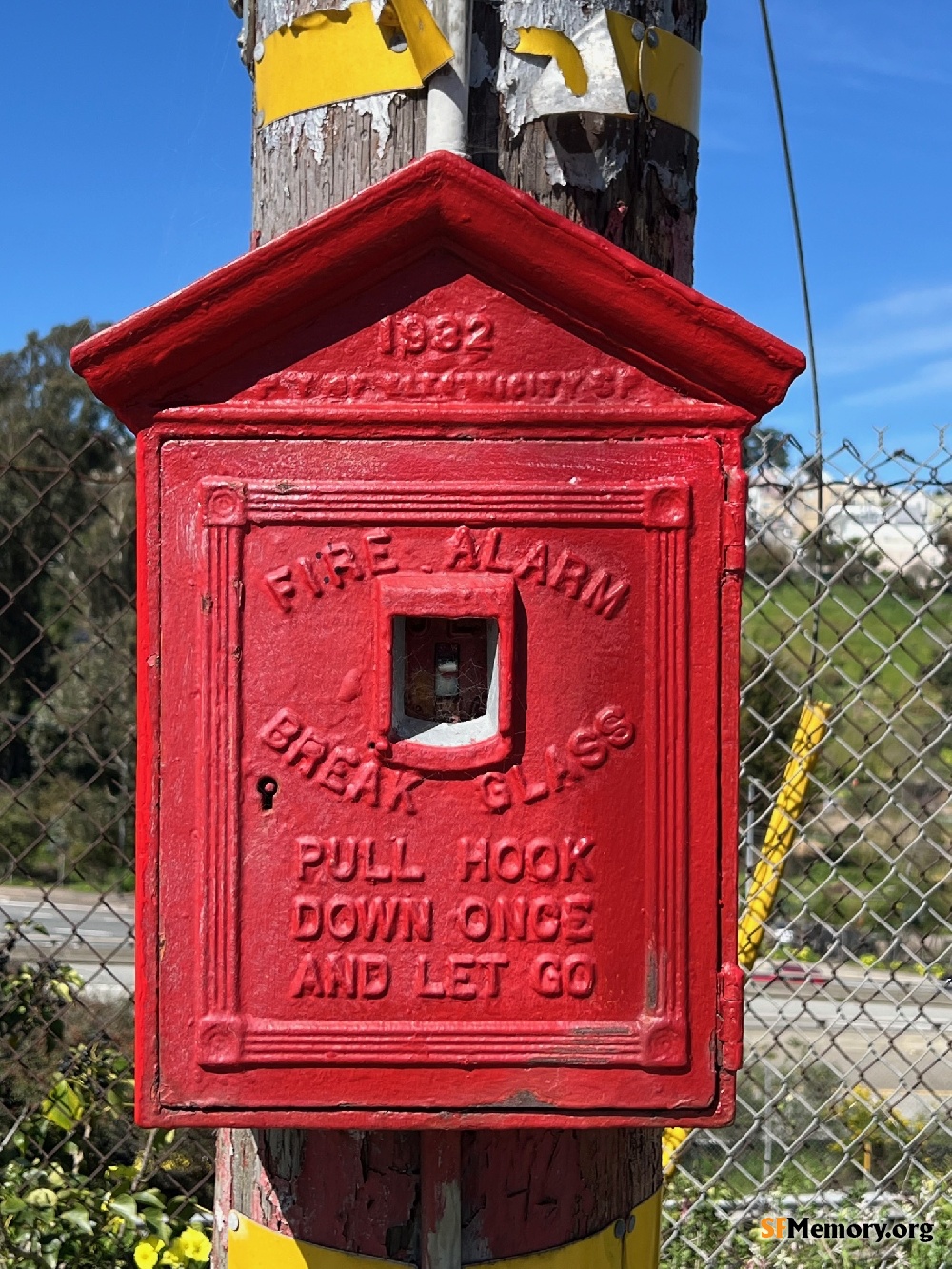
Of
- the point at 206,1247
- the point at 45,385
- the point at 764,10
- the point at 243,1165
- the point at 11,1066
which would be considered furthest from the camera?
the point at 45,385

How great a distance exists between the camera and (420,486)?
949mm

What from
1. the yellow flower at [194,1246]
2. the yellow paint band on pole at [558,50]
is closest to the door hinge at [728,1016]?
the yellow paint band on pole at [558,50]

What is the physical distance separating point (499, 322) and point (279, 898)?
568 millimetres

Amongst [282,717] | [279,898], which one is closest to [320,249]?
[282,717]

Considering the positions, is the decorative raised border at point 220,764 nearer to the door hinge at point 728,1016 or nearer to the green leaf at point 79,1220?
the door hinge at point 728,1016

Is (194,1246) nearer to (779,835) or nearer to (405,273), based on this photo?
(779,835)

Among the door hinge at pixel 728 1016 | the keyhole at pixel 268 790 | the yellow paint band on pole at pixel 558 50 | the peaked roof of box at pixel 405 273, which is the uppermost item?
the yellow paint band on pole at pixel 558 50

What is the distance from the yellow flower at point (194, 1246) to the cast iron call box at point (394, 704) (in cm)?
104

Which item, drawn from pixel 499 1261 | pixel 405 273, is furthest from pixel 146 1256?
pixel 405 273

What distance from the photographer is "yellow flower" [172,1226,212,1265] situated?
70.6 inches

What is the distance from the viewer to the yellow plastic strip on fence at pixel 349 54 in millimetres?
1052

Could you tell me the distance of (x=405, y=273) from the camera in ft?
3.16

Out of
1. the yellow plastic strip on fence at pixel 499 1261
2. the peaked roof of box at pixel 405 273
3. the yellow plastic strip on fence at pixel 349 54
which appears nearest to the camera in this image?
the peaked roof of box at pixel 405 273

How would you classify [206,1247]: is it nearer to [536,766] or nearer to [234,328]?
[536,766]
